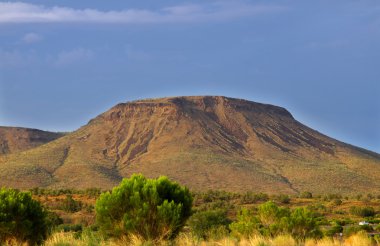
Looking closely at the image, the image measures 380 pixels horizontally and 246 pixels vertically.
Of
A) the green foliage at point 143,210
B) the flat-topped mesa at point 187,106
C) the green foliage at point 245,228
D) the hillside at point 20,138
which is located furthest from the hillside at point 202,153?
the green foliage at point 143,210

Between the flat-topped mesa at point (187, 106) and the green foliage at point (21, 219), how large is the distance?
117029mm

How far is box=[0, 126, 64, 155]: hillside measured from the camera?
5544 inches

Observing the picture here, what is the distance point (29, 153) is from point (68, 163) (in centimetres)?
1039

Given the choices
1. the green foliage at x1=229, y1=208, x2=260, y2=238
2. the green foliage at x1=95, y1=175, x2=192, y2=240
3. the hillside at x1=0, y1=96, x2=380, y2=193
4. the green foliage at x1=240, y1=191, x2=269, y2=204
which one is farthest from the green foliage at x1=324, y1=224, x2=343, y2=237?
the hillside at x1=0, y1=96, x2=380, y2=193

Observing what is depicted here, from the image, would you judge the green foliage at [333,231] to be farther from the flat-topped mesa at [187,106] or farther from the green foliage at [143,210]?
the flat-topped mesa at [187,106]

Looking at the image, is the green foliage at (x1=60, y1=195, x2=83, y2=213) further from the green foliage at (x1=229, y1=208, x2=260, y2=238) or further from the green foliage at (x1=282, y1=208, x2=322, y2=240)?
the green foliage at (x1=282, y1=208, x2=322, y2=240)

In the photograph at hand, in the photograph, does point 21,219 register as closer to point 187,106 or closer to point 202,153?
point 202,153

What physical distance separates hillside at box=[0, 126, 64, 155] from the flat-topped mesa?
1739 cm

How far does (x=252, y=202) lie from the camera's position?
6850 centimetres

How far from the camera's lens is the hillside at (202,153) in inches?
3927

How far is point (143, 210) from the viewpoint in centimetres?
1991

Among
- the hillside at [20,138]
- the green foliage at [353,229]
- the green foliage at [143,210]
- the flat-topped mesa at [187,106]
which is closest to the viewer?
the green foliage at [143,210]

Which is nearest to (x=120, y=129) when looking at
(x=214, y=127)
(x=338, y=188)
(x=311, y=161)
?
(x=214, y=127)

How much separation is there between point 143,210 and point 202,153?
95.2 meters
